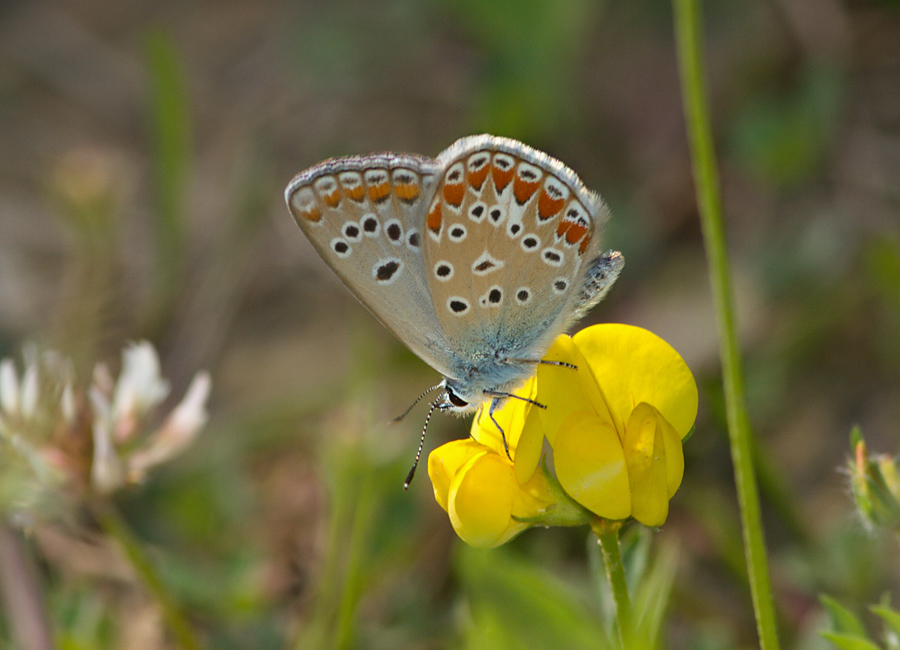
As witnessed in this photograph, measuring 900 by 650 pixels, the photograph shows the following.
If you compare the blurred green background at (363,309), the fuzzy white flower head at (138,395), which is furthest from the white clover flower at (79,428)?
the blurred green background at (363,309)

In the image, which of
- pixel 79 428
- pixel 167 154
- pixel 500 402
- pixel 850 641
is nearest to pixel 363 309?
pixel 167 154

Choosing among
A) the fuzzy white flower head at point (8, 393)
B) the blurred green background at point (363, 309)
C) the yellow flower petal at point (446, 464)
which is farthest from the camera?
the blurred green background at point (363, 309)

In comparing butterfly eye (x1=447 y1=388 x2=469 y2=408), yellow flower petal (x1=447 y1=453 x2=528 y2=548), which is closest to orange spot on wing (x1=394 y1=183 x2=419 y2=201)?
butterfly eye (x1=447 y1=388 x2=469 y2=408)

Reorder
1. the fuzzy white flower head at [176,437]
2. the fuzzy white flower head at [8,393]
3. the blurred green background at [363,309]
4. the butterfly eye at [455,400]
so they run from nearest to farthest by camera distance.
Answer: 1. the butterfly eye at [455,400]
2. the fuzzy white flower head at [8,393]
3. the fuzzy white flower head at [176,437]
4. the blurred green background at [363,309]

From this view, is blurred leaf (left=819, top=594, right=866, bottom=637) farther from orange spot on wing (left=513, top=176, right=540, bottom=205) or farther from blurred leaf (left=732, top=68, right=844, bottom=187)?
blurred leaf (left=732, top=68, right=844, bottom=187)

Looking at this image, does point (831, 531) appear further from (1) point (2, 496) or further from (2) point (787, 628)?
(1) point (2, 496)

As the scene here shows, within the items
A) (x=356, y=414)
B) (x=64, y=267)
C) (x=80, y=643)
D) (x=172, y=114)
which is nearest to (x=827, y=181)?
(x=356, y=414)

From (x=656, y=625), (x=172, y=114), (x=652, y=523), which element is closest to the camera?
(x=652, y=523)

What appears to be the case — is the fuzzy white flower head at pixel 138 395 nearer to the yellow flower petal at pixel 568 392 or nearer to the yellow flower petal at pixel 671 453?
the yellow flower petal at pixel 568 392
